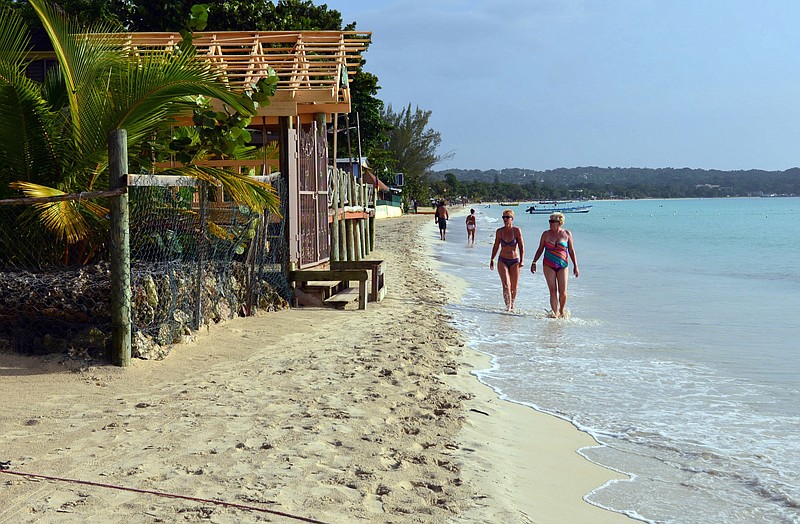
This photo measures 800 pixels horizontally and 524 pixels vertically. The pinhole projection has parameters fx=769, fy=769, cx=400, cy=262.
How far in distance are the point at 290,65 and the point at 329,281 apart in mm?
4563

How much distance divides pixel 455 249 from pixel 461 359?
826 inches

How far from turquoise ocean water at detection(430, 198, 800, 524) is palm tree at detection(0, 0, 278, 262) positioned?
12.1 feet

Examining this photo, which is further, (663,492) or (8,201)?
(8,201)

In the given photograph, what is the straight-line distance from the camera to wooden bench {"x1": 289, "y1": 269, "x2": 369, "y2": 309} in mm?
10422

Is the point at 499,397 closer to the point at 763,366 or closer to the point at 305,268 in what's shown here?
the point at 763,366

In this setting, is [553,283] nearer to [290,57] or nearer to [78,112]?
[290,57]

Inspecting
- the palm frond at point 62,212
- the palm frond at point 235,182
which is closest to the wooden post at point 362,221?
the palm frond at point 235,182

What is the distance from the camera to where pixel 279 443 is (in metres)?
4.68

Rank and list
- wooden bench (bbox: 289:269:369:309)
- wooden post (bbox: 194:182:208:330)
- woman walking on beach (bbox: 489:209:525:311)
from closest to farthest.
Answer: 1. wooden post (bbox: 194:182:208:330)
2. wooden bench (bbox: 289:269:369:309)
3. woman walking on beach (bbox: 489:209:525:311)

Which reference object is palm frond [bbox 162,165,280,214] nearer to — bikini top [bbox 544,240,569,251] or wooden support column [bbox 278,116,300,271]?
wooden support column [bbox 278,116,300,271]

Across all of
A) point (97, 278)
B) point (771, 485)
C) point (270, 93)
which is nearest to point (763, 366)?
point (771, 485)

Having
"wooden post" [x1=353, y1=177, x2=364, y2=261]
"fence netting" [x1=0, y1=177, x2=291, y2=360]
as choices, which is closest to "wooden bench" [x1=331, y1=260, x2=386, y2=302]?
"fence netting" [x1=0, y1=177, x2=291, y2=360]

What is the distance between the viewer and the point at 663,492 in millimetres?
4535

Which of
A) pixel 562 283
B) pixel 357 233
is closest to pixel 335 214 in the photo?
pixel 562 283
